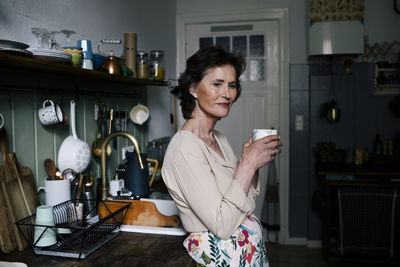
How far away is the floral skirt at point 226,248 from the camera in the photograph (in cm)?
128

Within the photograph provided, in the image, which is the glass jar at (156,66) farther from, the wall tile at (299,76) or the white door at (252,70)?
the wall tile at (299,76)

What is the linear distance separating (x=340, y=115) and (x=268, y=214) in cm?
122

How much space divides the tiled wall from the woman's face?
2.40 m

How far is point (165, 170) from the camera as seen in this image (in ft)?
4.25

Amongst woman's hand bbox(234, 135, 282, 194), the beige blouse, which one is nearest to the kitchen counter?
the beige blouse

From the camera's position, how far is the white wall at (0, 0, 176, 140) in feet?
4.86

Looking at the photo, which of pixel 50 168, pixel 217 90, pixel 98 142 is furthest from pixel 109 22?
pixel 217 90

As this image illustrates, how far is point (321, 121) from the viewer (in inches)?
143

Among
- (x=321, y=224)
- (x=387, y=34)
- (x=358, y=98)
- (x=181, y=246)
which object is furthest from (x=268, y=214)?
(x=181, y=246)

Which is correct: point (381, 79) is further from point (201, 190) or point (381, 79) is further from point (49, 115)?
point (49, 115)

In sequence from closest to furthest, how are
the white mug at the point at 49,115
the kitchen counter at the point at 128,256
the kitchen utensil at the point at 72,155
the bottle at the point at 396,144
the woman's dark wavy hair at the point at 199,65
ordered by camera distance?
1. the kitchen counter at the point at 128,256
2. the woman's dark wavy hair at the point at 199,65
3. the white mug at the point at 49,115
4. the kitchen utensil at the point at 72,155
5. the bottle at the point at 396,144

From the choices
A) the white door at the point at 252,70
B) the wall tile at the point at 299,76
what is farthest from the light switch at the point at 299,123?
the wall tile at the point at 299,76

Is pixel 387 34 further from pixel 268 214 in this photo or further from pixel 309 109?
pixel 268 214

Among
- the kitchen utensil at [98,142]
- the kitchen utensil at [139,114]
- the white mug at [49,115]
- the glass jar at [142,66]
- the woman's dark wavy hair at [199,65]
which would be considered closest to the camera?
the woman's dark wavy hair at [199,65]
